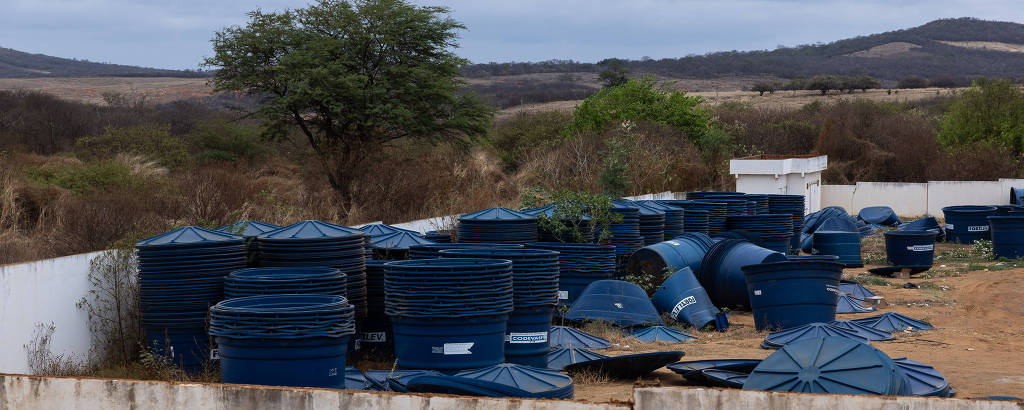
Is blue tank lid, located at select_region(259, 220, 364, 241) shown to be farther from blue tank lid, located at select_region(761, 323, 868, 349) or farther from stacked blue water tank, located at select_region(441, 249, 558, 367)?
blue tank lid, located at select_region(761, 323, 868, 349)

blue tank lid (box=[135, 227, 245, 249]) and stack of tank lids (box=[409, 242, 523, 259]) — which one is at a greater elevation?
blue tank lid (box=[135, 227, 245, 249])

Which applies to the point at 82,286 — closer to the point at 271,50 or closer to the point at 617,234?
the point at 617,234

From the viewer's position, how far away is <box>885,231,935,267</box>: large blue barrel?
2139cm

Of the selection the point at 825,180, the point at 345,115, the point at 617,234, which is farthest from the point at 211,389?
the point at 825,180

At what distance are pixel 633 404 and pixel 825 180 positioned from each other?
41.1m

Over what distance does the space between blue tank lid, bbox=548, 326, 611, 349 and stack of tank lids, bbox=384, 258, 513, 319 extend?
242cm

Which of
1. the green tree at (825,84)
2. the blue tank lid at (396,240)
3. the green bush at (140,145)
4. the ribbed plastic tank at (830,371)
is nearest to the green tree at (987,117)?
the green bush at (140,145)

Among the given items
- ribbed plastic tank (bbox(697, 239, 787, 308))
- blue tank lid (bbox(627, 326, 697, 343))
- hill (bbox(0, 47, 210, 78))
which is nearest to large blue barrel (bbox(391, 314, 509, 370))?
blue tank lid (bbox(627, 326, 697, 343))

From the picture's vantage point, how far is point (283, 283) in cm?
859

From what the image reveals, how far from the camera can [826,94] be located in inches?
4072

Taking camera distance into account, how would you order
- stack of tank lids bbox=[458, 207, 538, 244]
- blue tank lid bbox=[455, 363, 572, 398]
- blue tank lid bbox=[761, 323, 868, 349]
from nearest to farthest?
blue tank lid bbox=[455, 363, 572, 398] < blue tank lid bbox=[761, 323, 868, 349] < stack of tank lids bbox=[458, 207, 538, 244]

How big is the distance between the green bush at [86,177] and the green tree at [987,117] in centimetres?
3926

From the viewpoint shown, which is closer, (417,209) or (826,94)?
(417,209)

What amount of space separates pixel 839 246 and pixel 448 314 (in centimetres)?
1652
